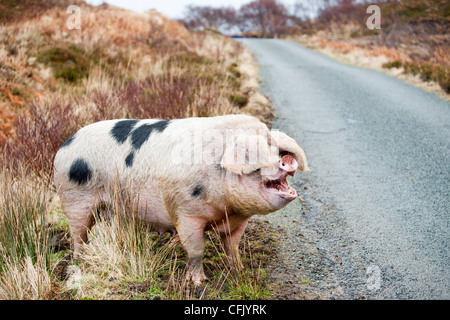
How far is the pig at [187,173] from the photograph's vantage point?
2.71m

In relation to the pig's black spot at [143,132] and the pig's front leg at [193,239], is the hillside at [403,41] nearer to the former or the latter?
the pig's black spot at [143,132]

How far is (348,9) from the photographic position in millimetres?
31656

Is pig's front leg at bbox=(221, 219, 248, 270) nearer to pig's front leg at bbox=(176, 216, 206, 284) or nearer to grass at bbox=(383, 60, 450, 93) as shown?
pig's front leg at bbox=(176, 216, 206, 284)

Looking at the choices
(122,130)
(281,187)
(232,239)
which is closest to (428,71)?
(232,239)

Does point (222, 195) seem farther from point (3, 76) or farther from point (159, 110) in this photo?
point (3, 76)

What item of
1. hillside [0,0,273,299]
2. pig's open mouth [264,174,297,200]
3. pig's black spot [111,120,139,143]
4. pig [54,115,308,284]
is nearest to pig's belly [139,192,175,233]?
pig [54,115,308,284]

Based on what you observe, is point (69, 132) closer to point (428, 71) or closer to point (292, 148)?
point (292, 148)

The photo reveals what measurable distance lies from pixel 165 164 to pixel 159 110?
10.4 ft

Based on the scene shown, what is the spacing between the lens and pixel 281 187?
2.75 m

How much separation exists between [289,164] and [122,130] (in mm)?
1433

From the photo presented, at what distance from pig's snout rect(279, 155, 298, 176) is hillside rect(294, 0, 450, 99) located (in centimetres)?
859

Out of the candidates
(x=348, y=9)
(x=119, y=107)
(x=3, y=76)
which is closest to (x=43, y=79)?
(x=3, y=76)

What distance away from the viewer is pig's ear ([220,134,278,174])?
262 centimetres
